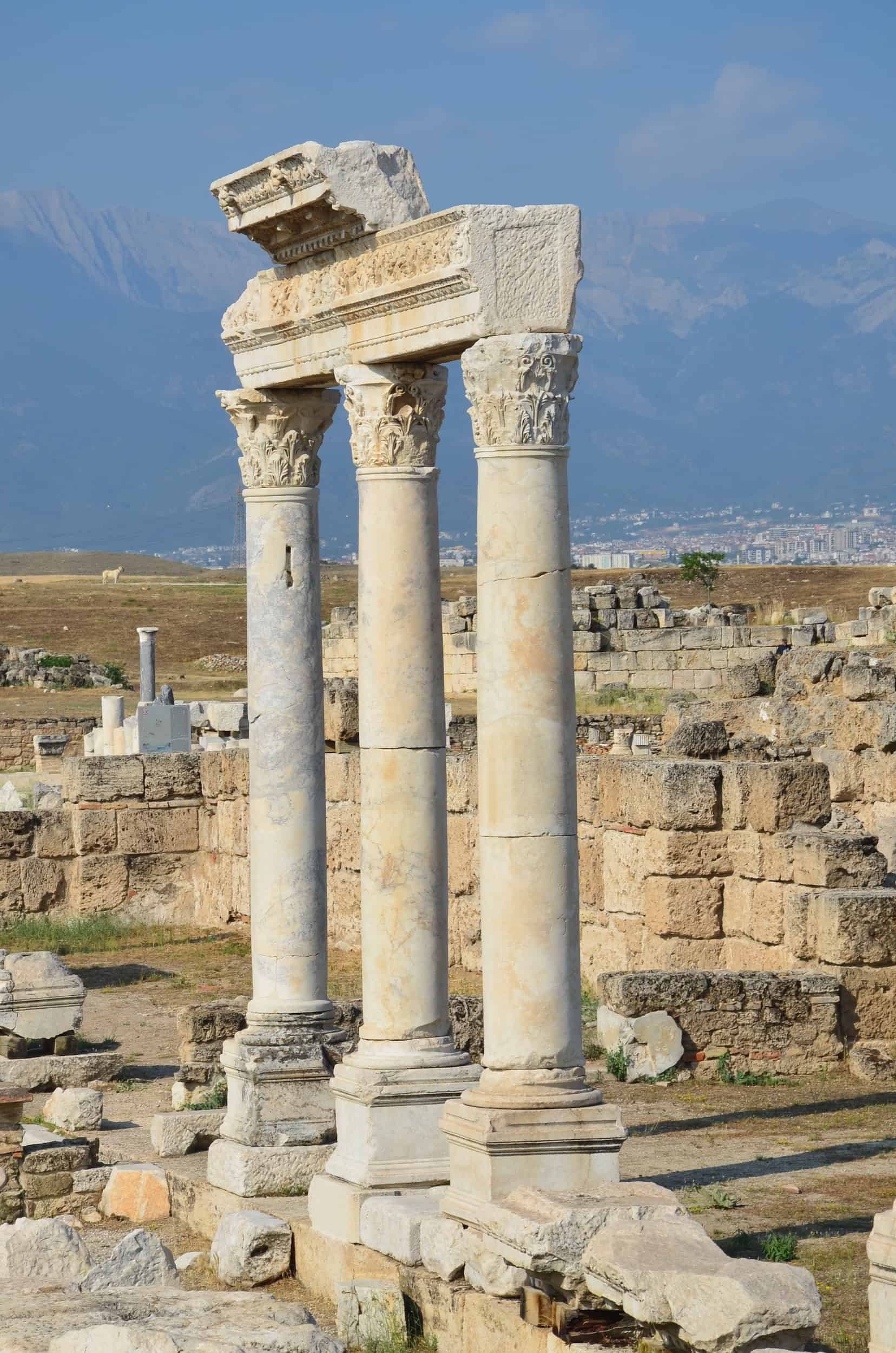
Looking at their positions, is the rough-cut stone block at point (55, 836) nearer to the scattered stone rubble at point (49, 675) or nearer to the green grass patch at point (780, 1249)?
the green grass patch at point (780, 1249)

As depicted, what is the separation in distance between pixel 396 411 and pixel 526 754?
2015 millimetres

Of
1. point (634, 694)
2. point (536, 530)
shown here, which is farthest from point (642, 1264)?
point (634, 694)

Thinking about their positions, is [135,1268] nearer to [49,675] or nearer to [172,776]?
[172,776]

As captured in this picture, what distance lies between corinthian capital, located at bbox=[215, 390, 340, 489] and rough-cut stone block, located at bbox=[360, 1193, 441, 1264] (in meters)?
3.94

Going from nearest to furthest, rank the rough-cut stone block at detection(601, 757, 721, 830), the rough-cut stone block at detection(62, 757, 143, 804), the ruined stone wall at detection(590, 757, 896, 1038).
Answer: the ruined stone wall at detection(590, 757, 896, 1038) < the rough-cut stone block at detection(601, 757, 721, 830) < the rough-cut stone block at detection(62, 757, 143, 804)

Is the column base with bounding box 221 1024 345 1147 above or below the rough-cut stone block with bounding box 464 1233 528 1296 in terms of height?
above

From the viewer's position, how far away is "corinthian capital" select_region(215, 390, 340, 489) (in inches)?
449

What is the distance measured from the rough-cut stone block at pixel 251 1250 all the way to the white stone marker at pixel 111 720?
1987cm

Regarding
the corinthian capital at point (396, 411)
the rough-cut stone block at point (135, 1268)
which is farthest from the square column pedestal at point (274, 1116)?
the corinthian capital at point (396, 411)

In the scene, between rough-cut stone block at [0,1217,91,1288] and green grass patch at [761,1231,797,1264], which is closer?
green grass patch at [761,1231,797,1264]

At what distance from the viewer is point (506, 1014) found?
914cm

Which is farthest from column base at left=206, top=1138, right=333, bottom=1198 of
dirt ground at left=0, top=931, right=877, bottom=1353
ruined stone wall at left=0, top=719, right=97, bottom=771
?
ruined stone wall at left=0, top=719, right=97, bottom=771

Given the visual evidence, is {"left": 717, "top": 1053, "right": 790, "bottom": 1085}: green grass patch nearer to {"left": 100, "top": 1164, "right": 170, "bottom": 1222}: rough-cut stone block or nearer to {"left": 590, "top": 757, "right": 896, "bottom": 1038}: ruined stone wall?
{"left": 590, "top": 757, "right": 896, "bottom": 1038}: ruined stone wall

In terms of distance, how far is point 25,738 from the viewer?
1348 inches
